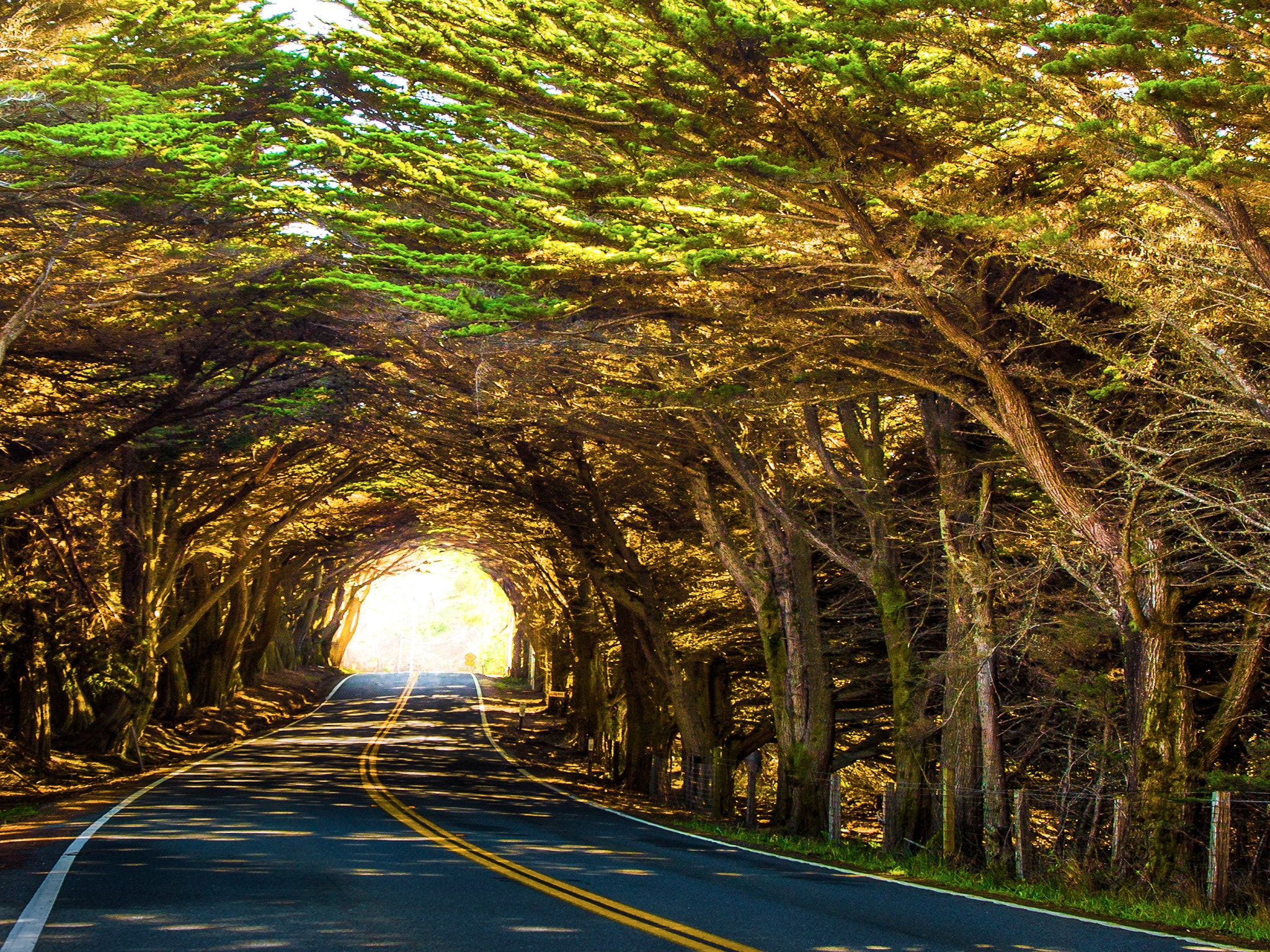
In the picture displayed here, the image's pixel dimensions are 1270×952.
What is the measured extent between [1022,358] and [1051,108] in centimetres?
459

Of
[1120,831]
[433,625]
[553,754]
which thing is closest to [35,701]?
[553,754]

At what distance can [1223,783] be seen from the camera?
12000 mm

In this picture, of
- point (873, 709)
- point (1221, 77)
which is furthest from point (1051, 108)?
point (873, 709)

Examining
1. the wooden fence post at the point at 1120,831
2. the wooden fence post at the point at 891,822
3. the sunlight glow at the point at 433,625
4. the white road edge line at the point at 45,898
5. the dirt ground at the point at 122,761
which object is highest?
the sunlight glow at the point at 433,625

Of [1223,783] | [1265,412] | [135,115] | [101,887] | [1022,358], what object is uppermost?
[135,115]

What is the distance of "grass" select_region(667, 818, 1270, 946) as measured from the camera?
9383mm

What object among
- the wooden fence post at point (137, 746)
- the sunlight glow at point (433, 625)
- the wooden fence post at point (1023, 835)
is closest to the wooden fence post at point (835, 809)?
the wooden fence post at point (1023, 835)

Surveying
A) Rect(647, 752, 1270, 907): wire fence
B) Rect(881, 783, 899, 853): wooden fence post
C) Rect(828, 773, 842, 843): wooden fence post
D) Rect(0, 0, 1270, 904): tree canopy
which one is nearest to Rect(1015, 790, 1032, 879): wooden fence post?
Rect(647, 752, 1270, 907): wire fence

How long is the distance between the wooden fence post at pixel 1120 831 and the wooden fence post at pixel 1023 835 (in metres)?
0.98

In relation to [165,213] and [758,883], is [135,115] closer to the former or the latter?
[165,213]

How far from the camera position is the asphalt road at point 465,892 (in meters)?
7.95

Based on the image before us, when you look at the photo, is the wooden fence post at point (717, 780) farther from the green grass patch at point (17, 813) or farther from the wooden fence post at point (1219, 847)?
the wooden fence post at point (1219, 847)

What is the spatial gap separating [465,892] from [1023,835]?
6584 mm

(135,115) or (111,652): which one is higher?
(135,115)
